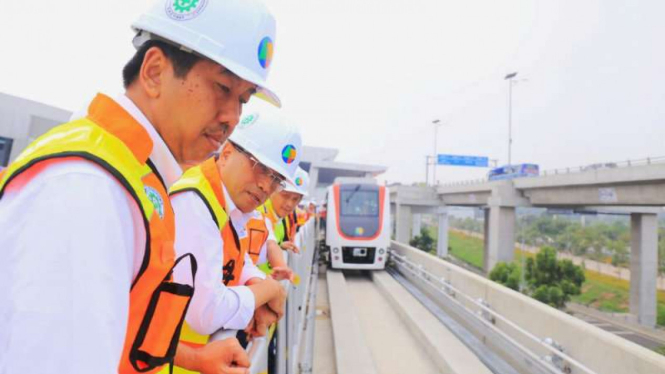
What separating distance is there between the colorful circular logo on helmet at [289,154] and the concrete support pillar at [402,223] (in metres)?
33.0

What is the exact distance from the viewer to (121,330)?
66 cm

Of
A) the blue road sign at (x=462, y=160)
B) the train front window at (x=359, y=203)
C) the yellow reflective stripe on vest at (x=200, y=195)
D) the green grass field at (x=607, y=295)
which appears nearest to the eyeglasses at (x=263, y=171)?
the yellow reflective stripe on vest at (x=200, y=195)

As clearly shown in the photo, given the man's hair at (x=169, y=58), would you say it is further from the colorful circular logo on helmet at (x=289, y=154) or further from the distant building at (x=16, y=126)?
the distant building at (x=16, y=126)

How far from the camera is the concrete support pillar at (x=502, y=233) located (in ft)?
74.6

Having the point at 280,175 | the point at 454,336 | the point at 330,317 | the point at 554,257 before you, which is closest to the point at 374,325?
the point at 330,317

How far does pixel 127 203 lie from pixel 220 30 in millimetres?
603

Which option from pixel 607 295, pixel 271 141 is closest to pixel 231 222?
pixel 271 141

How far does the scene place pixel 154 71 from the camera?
3.17 ft

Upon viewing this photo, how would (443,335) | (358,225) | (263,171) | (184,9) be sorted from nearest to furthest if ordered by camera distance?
(184,9) < (263,171) < (443,335) < (358,225)

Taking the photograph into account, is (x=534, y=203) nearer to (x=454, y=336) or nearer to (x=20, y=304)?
(x=454, y=336)

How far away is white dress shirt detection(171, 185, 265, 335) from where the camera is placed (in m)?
1.47

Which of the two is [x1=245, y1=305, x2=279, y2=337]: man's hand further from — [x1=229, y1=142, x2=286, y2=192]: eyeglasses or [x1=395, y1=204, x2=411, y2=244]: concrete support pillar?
[x1=395, y1=204, x2=411, y2=244]: concrete support pillar

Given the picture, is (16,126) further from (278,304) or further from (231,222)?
(278,304)

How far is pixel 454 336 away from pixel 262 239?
13.4 ft
